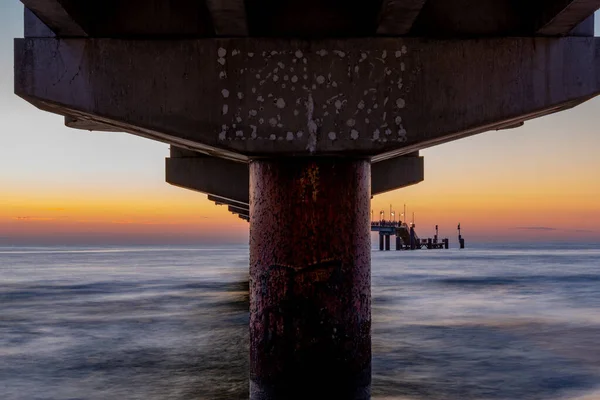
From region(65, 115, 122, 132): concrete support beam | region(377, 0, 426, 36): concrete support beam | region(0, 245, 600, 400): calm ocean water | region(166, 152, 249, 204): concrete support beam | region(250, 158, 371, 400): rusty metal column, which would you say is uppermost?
region(377, 0, 426, 36): concrete support beam

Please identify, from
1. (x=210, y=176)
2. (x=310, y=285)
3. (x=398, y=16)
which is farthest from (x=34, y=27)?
(x=210, y=176)

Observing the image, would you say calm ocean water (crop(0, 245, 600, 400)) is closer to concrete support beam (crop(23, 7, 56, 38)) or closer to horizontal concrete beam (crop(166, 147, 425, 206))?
horizontal concrete beam (crop(166, 147, 425, 206))

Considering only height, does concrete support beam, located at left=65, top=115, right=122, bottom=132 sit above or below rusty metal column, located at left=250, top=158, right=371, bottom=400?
above

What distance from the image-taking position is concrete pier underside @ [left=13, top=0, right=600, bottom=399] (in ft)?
17.0

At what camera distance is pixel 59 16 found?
483 cm

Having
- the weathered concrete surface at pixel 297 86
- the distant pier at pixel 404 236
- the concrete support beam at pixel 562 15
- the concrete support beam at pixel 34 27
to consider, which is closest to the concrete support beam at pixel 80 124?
the concrete support beam at pixel 34 27

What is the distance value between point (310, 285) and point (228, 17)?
1.97 meters

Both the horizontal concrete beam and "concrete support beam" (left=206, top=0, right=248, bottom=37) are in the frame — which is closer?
"concrete support beam" (left=206, top=0, right=248, bottom=37)

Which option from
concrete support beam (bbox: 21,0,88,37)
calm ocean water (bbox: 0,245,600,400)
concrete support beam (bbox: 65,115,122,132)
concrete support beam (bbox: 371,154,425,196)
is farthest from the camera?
concrete support beam (bbox: 371,154,425,196)

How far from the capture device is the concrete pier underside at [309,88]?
5.18 meters

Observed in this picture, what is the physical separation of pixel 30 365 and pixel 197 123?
8.50 meters

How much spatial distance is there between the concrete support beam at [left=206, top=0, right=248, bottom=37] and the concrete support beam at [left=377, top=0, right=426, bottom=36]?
3.05 ft

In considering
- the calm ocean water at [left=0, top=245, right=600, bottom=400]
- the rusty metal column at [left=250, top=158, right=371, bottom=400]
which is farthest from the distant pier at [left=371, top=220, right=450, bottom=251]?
the rusty metal column at [left=250, top=158, right=371, bottom=400]

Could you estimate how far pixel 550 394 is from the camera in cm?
976
